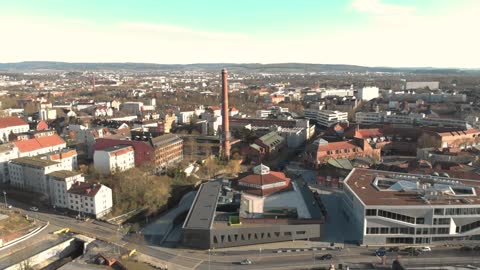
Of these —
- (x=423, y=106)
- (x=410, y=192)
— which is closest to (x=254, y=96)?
(x=423, y=106)

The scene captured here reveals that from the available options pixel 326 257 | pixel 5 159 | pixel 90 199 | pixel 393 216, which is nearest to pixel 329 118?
pixel 393 216

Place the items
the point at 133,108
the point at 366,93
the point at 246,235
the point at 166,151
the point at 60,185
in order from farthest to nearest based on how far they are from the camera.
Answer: the point at 366,93 → the point at 133,108 → the point at 166,151 → the point at 60,185 → the point at 246,235

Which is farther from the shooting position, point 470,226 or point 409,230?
point 470,226

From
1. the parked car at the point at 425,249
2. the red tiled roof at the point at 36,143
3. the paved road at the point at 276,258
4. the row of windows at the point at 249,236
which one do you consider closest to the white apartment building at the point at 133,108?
the red tiled roof at the point at 36,143

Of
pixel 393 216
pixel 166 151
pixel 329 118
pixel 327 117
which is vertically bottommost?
pixel 393 216

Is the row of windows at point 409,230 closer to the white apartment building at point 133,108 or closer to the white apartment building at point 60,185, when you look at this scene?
the white apartment building at point 60,185

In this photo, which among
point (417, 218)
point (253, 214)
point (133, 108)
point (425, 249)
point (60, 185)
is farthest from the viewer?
point (133, 108)

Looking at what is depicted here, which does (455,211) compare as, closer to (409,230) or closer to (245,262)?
(409,230)

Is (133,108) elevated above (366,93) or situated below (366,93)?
below
